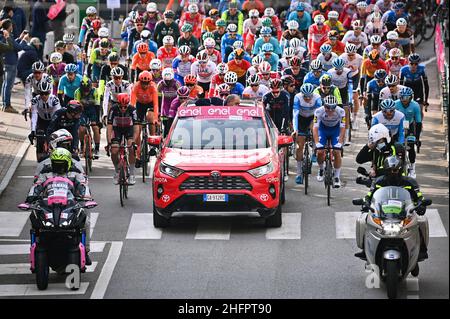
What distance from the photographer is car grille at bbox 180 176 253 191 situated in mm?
27641

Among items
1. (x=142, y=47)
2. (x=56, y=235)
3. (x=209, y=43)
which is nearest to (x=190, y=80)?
(x=209, y=43)

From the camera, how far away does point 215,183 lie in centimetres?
2764

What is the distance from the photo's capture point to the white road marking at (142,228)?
2786 centimetres

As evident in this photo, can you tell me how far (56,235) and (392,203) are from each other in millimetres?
4565

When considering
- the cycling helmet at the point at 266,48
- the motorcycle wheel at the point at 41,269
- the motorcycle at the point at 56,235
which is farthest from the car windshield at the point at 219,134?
the cycling helmet at the point at 266,48

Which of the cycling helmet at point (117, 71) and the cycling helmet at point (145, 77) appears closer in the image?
the cycling helmet at point (145, 77)

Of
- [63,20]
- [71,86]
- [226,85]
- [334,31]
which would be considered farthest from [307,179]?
[63,20]

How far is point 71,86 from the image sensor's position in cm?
3466

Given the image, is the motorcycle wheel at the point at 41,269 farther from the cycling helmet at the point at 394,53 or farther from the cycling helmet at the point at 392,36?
the cycling helmet at the point at 392,36

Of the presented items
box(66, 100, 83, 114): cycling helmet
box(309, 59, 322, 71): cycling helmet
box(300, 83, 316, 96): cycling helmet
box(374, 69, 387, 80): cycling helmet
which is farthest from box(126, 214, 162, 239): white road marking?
box(374, 69, 387, 80): cycling helmet

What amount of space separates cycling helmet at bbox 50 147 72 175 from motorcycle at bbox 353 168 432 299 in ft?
14.0

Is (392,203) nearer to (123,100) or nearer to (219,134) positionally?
(219,134)

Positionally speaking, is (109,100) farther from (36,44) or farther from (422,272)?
(422,272)

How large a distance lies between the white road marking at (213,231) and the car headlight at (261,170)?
103 centimetres
